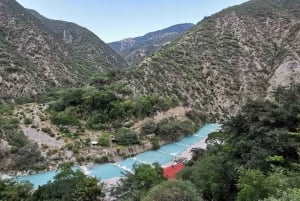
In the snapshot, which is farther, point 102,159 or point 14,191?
point 102,159

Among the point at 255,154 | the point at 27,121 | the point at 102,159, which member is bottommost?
the point at 102,159

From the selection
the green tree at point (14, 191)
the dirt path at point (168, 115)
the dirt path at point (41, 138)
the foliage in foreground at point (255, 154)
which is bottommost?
the dirt path at point (168, 115)

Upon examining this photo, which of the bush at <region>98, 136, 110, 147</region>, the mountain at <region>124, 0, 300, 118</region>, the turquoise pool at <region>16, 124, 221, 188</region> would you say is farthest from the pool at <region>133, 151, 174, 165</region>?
the mountain at <region>124, 0, 300, 118</region>

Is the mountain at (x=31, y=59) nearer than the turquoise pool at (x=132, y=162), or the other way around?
the turquoise pool at (x=132, y=162)

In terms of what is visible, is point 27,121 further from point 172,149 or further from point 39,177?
point 172,149

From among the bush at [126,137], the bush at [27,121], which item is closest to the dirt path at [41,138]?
the bush at [27,121]

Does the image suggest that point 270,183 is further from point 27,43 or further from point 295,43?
point 27,43

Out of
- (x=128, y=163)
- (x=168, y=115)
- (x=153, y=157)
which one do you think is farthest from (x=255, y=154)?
(x=168, y=115)

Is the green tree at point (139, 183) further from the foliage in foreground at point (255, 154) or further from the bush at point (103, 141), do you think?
the bush at point (103, 141)
